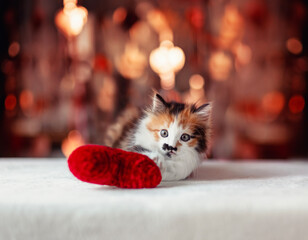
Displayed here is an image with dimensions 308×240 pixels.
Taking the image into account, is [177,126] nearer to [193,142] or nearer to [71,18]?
[193,142]

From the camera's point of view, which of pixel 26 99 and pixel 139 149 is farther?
pixel 26 99

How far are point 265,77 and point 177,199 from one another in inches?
51.4

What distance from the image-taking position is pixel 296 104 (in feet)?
5.43

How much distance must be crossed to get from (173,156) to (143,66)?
3.28ft

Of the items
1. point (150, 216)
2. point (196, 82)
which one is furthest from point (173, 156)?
point (196, 82)

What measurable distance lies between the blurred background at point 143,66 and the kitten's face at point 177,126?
85 centimetres

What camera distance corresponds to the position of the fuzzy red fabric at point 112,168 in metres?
0.57

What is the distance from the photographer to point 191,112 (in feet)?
2.56

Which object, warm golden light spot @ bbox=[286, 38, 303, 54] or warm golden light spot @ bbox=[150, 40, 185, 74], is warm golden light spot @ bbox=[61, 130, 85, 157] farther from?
warm golden light spot @ bbox=[286, 38, 303, 54]

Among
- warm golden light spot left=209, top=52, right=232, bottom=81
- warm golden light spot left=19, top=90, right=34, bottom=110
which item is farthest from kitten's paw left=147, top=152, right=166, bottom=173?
warm golden light spot left=19, top=90, right=34, bottom=110

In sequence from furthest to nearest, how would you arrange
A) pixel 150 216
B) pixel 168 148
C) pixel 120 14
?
pixel 120 14
pixel 168 148
pixel 150 216

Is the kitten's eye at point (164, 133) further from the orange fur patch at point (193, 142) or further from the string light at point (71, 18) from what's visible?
the string light at point (71, 18)

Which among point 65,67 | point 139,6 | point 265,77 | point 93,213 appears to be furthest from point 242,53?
point 93,213

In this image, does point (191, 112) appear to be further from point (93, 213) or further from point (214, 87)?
point (214, 87)
